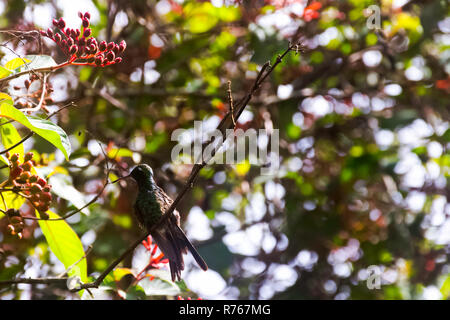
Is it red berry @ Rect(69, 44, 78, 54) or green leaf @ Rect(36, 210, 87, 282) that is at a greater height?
red berry @ Rect(69, 44, 78, 54)

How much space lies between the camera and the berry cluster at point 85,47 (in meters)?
1.28

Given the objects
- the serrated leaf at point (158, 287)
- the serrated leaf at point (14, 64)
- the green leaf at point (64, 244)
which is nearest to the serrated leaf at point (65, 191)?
the green leaf at point (64, 244)

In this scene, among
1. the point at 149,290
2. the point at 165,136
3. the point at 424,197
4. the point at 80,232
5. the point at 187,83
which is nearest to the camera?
the point at 149,290

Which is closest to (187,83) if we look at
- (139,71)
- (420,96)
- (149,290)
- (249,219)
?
(139,71)

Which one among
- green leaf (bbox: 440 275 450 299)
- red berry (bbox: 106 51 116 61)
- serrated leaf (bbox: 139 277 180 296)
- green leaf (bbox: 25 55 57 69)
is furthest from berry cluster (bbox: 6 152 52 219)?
green leaf (bbox: 440 275 450 299)

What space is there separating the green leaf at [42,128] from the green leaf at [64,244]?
43cm

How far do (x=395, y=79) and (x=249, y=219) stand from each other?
139 cm

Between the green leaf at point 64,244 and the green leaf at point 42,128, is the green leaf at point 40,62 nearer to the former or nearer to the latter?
the green leaf at point 42,128

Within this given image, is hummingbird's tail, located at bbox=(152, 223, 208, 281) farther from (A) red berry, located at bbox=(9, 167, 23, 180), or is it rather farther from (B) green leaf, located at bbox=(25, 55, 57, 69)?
(B) green leaf, located at bbox=(25, 55, 57, 69)

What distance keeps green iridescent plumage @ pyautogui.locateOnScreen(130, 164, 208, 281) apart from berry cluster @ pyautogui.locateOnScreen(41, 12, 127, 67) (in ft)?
1.11

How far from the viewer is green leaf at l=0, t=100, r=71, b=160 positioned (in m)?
1.19

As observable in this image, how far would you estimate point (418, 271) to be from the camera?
3439 millimetres

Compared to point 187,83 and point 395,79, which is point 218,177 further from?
point 395,79
